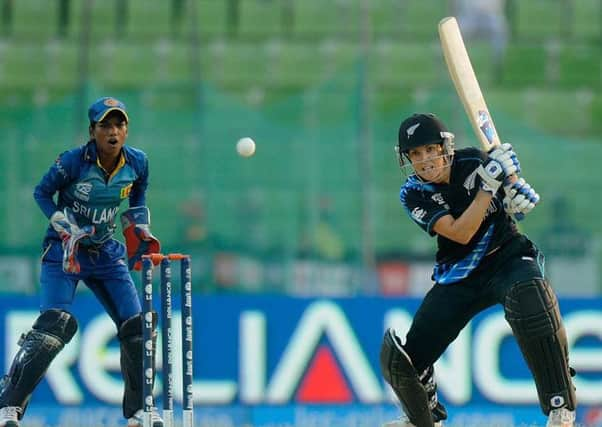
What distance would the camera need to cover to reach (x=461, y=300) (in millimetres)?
5695

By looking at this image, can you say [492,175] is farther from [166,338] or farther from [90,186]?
[90,186]

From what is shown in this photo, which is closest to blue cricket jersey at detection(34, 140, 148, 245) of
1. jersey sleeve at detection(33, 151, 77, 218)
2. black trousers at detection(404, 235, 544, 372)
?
jersey sleeve at detection(33, 151, 77, 218)

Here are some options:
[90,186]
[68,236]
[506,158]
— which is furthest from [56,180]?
[506,158]

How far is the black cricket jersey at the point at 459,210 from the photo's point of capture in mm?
5637

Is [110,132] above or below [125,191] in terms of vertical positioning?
above

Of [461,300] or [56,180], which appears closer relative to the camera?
[461,300]

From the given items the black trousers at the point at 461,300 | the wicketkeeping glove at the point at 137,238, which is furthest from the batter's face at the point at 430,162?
the wicketkeeping glove at the point at 137,238

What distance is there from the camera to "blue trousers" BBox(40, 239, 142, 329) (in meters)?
6.06

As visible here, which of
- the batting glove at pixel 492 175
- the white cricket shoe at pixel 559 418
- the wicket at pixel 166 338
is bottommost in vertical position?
the white cricket shoe at pixel 559 418

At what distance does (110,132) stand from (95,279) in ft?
2.37

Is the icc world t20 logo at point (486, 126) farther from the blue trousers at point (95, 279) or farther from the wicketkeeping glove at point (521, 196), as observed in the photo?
the blue trousers at point (95, 279)

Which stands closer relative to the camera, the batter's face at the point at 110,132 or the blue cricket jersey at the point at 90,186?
the batter's face at the point at 110,132

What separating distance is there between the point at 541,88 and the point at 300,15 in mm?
2421

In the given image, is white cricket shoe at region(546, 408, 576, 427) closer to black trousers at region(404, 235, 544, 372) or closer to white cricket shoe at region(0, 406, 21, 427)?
black trousers at region(404, 235, 544, 372)
